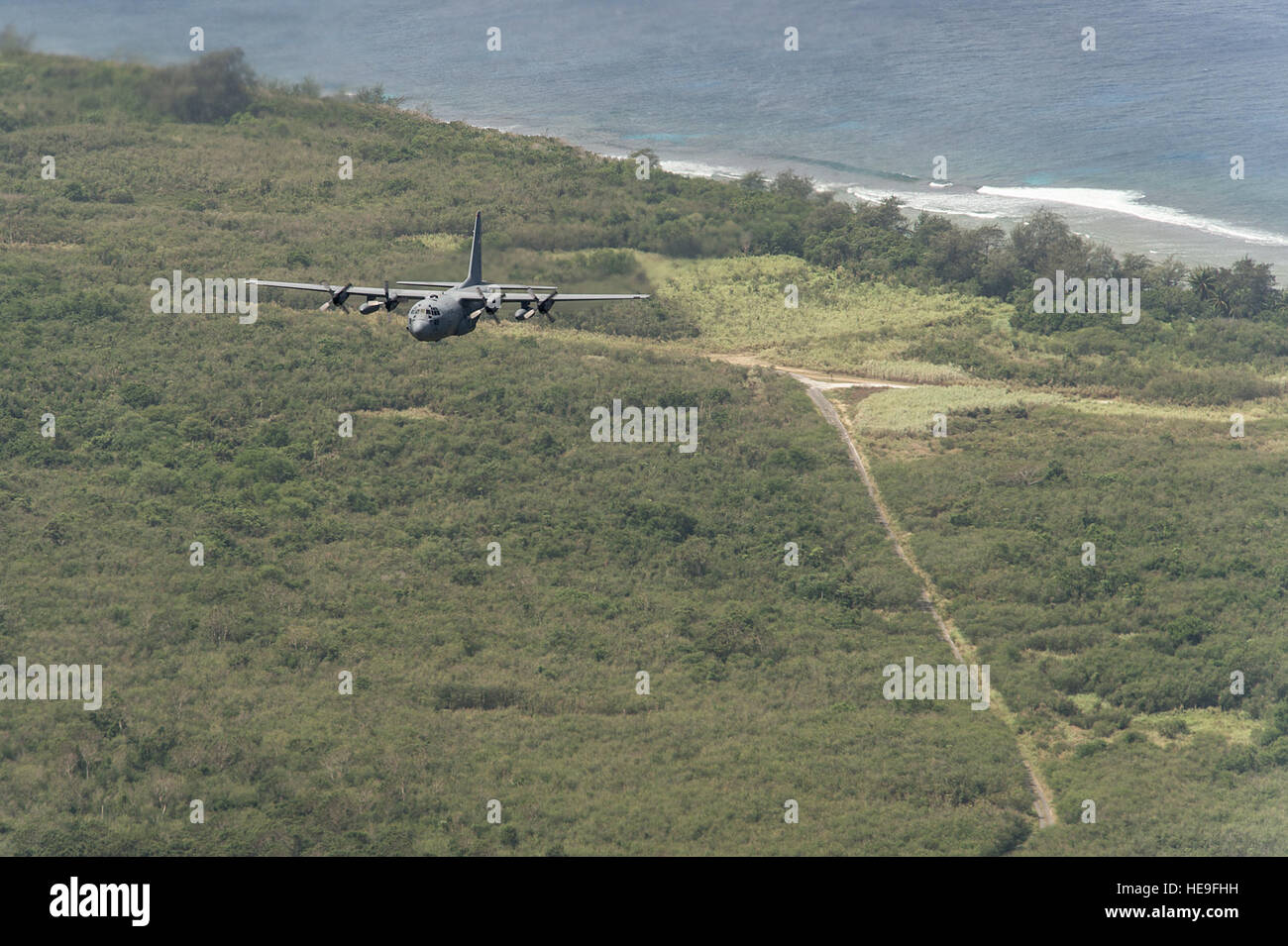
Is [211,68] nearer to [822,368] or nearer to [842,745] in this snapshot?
[822,368]

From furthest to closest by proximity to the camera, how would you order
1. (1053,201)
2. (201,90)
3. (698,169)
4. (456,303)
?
(698,169) → (1053,201) → (201,90) → (456,303)

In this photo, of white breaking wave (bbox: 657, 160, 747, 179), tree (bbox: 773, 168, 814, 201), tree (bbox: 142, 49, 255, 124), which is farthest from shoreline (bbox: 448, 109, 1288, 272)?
tree (bbox: 142, 49, 255, 124)

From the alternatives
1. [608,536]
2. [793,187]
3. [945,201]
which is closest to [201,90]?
[793,187]

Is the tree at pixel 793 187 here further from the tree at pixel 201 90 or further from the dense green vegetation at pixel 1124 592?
the tree at pixel 201 90

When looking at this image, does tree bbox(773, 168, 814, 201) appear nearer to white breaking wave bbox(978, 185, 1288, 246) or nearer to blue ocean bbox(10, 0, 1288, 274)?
blue ocean bbox(10, 0, 1288, 274)

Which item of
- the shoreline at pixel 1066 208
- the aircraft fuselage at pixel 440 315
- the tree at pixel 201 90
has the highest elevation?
the tree at pixel 201 90

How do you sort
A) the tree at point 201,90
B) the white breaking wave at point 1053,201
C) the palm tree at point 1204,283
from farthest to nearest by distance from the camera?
the white breaking wave at point 1053,201 < the tree at point 201,90 < the palm tree at point 1204,283

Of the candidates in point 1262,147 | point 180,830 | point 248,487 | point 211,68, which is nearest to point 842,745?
point 180,830

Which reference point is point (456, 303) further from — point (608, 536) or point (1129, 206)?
point (1129, 206)

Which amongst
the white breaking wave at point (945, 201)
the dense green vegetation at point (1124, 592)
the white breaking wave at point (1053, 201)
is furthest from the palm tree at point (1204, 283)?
the white breaking wave at point (945, 201)
